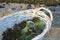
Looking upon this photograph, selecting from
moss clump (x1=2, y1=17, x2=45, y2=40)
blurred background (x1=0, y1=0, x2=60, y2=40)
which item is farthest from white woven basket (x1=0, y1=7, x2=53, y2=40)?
blurred background (x1=0, y1=0, x2=60, y2=40)

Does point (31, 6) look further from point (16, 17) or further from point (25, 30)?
point (25, 30)

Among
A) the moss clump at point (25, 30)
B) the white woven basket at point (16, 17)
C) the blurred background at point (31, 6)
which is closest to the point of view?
the moss clump at point (25, 30)

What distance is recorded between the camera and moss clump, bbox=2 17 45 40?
1.12 m

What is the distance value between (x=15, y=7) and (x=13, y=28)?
2.88 ft

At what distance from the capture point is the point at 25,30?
116cm

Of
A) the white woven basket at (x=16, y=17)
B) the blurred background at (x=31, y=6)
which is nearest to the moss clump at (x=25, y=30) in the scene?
the white woven basket at (x=16, y=17)

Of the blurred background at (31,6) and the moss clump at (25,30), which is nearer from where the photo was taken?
the moss clump at (25,30)

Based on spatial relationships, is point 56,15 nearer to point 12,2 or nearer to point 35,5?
point 35,5

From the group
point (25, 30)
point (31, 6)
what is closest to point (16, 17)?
point (25, 30)

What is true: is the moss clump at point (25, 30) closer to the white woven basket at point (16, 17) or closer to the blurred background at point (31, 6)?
the white woven basket at point (16, 17)

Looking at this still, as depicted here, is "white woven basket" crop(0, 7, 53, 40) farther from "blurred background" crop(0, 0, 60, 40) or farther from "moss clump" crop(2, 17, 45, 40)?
"blurred background" crop(0, 0, 60, 40)

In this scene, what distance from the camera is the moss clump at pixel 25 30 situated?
1.12 meters

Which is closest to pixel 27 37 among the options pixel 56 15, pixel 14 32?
pixel 14 32

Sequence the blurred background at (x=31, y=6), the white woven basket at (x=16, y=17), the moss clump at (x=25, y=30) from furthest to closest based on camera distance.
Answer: the blurred background at (x=31, y=6) → the white woven basket at (x=16, y=17) → the moss clump at (x=25, y=30)
